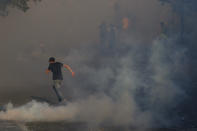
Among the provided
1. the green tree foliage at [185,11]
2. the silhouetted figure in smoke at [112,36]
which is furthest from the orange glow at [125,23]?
the green tree foliage at [185,11]

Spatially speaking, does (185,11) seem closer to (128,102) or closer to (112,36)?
(112,36)

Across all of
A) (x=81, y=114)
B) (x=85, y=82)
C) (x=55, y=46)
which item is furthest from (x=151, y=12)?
(x=81, y=114)

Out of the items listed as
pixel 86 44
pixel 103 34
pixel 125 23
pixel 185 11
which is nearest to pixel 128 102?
pixel 185 11

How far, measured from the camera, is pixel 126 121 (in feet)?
25.1

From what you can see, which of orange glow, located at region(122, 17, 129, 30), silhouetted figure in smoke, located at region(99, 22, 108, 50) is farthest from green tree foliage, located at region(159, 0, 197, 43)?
silhouetted figure in smoke, located at region(99, 22, 108, 50)

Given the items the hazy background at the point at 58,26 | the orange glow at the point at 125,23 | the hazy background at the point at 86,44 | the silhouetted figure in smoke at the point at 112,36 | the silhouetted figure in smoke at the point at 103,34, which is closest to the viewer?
the hazy background at the point at 86,44

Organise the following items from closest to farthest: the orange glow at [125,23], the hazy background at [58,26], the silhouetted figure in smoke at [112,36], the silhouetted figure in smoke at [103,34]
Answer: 1. the hazy background at [58,26]
2. the silhouetted figure in smoke at [103,34]
3. the silhouetted figure in smoke at [112,36]
4. the orange glow at [125,23]

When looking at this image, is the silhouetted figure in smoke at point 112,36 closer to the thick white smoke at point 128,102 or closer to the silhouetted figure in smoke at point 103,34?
the silhouetted figure in smoke at point 103,34

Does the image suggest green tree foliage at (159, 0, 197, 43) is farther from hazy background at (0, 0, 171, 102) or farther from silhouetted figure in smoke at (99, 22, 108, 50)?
silhouetted figure in smoke at (99, 22, 108, 50)

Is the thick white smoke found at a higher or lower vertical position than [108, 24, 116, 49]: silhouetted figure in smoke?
lower

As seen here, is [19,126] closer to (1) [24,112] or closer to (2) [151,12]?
(1) [24,112]

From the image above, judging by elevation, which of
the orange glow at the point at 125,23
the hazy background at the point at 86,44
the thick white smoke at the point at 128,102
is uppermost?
the orange glow at the point at 125,23

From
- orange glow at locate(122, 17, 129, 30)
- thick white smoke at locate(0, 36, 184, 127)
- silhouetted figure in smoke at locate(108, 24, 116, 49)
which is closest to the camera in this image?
thick white smoke at locate(0, 36, 184, 127)

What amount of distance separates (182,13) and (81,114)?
17.6m
